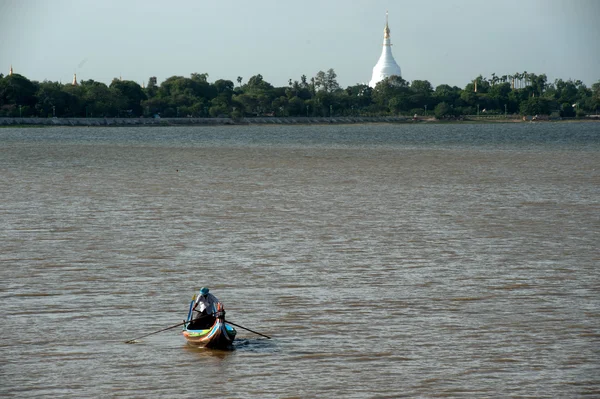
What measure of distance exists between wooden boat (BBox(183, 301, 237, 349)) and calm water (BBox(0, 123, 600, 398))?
31 cm

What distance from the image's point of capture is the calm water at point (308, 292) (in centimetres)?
1398

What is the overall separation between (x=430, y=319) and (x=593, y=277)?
6105mm

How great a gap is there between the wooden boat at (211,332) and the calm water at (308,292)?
31cm

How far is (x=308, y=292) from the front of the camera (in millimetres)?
19672

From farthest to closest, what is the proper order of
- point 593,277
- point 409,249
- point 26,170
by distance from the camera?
point 26,170 < point 409,249 < point 593,277

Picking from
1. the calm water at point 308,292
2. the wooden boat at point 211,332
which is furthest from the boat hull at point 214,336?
the calm water at point 308,292

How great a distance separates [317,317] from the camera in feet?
57.2

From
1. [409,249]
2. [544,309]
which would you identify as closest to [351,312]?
[544,309]

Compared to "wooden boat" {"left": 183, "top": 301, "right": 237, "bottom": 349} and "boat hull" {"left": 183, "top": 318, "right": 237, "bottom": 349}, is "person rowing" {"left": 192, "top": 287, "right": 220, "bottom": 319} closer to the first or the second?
"wooden boat" {"left": 183, "top": 301, "right": 237, "bottom": 349}

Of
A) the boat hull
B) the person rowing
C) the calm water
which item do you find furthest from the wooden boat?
the calm water

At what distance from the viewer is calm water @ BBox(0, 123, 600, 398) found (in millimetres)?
13984

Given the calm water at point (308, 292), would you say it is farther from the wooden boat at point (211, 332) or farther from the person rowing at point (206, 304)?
the person rowing at point (206, 304)

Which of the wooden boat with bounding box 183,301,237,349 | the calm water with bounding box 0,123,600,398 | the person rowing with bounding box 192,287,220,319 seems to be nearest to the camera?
the calm water with bounding box 0,123,600,398

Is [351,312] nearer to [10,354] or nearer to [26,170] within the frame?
[10,354]
